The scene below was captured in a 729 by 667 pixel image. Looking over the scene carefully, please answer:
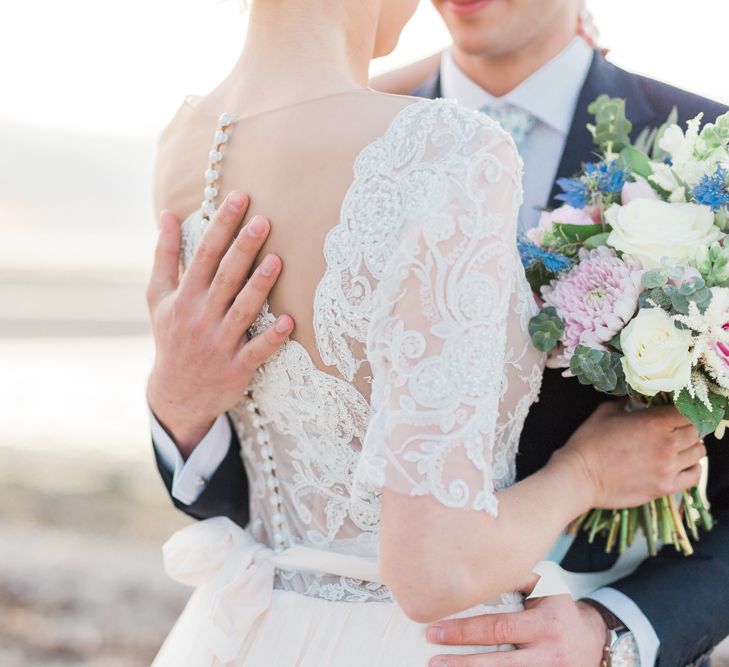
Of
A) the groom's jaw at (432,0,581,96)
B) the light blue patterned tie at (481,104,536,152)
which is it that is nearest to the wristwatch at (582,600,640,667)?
the light blue patterned tie at (481,104,536,152)

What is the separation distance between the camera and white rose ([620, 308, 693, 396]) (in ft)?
5.90

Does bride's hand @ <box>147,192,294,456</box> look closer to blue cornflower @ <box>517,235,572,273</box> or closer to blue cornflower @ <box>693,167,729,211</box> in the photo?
blue cornflower @ <box>517,235,572,273</box>

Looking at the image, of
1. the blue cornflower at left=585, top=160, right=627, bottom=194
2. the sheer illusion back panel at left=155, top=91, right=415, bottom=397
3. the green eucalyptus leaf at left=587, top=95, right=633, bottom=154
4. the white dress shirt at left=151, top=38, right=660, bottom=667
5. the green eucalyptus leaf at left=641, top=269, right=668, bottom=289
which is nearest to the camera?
the sheer illusion back panel at left=155, top=91, right=415, bottom=397

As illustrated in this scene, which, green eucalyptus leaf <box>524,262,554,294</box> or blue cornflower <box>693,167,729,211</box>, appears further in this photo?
green eucalyptus leaf <box>524,262,554,294</box>

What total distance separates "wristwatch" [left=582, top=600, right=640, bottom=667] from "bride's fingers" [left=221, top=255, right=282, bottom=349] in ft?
3.70

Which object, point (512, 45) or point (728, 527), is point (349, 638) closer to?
point (728, 527)

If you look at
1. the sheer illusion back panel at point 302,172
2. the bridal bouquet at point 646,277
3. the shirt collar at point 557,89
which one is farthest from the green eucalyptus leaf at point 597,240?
the shirt collar at point 557,89

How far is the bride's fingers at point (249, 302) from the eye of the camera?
1718 mm

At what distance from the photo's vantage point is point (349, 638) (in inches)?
74.2

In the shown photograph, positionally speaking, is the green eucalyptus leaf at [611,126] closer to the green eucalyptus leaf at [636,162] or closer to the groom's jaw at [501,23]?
the green eucalyptus leaf at [636,162]

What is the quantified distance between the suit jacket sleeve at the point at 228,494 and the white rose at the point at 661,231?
1031 millimetres

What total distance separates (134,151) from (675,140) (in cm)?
2680

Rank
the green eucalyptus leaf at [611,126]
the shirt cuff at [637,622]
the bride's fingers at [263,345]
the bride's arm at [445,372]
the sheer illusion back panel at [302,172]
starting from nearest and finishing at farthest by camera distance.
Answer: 1. the bride's arm at [445,372]
2. the sheer illusion back panel at [302,172]
3. the bride's fingers at [263,345]
4. the shirt cuff at [637,622]
5. the green eucalyptus leaf at [611,126]

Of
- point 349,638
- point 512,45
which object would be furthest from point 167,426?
point 512,45
